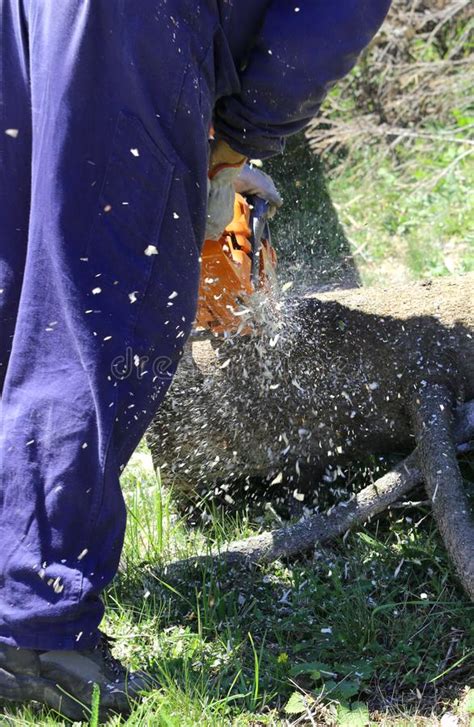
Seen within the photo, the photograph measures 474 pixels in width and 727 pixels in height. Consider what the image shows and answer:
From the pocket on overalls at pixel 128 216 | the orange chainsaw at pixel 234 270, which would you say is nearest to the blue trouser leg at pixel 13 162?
the pocket on overalls at pixel 128 216

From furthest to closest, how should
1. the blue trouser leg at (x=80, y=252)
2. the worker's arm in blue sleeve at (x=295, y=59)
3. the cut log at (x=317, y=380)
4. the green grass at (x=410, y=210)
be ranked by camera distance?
the green grass at (x=410, y=210)
the cut log at (x=317, y=380)
the worker's arm in blue sleeve at (x=295, y=59)
the blue trouser leg at (x=80, y=252)

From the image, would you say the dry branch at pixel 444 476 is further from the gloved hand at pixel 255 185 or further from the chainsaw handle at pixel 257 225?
the gloved hand at pixel 255 185

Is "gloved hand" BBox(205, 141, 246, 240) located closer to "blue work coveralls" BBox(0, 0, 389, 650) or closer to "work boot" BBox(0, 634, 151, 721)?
"blue work coveralls" BBox(0, 0, 389, 650)

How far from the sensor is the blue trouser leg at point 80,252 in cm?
200

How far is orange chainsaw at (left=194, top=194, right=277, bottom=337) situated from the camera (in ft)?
8.80

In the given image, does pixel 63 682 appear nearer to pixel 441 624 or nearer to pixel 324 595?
pixel 324 595

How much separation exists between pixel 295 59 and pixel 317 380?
1.10 m

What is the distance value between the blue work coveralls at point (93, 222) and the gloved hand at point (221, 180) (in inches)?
8.3

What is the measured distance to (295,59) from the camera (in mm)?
2162

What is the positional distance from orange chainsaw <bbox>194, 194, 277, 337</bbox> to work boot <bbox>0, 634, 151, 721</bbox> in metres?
1.03

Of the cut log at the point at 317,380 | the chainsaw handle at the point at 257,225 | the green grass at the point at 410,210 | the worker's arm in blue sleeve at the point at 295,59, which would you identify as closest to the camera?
the worker's arm in blue sleeve at the point at 295,59

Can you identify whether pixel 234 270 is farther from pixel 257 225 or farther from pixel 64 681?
pixel 64 681

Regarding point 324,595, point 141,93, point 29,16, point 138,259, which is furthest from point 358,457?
point 29,16

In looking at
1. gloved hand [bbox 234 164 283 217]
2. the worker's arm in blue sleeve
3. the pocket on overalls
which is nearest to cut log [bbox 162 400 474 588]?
gloved hand [bbox 234 164 283 217]
